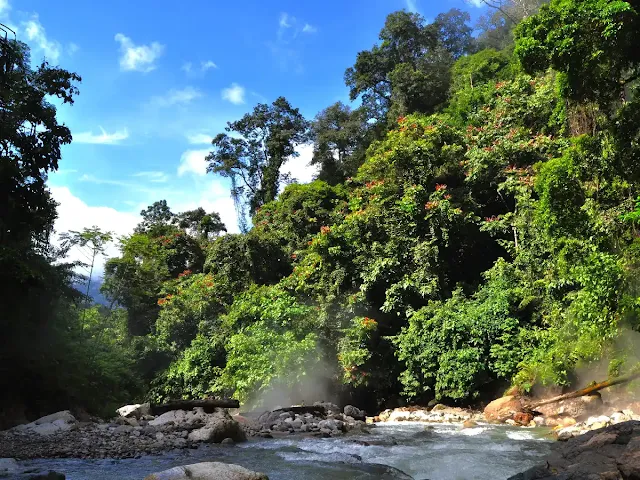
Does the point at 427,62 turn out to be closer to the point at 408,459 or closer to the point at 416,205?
the point at 416,205

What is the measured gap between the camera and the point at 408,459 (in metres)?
7.70

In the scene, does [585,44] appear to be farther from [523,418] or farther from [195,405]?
[195,405]

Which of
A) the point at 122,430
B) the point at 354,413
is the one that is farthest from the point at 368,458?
the point at 354,413

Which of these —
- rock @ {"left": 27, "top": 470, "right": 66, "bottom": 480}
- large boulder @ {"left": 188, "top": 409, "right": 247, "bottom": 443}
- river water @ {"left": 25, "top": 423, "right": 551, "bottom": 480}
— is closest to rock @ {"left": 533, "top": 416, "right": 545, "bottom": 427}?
river water @ {"left": 25, "top": 423, "right": 551, "bottom": 480}

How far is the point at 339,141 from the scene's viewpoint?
29328mm

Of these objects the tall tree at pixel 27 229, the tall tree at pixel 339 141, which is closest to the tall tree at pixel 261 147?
the tall tree at pixel 339 141

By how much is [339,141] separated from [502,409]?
20629mm

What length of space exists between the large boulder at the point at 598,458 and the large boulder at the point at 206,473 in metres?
3.29

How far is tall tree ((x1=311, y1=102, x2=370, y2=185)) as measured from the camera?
28.5 metres

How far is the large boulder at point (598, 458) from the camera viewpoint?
16.4 ft

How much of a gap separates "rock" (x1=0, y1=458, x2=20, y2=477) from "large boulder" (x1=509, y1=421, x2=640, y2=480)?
6600 mm

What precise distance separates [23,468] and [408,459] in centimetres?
581

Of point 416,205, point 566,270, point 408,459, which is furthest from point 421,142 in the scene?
point 408,459

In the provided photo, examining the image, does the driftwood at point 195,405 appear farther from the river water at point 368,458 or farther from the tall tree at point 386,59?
the tall tree at point 386,59
